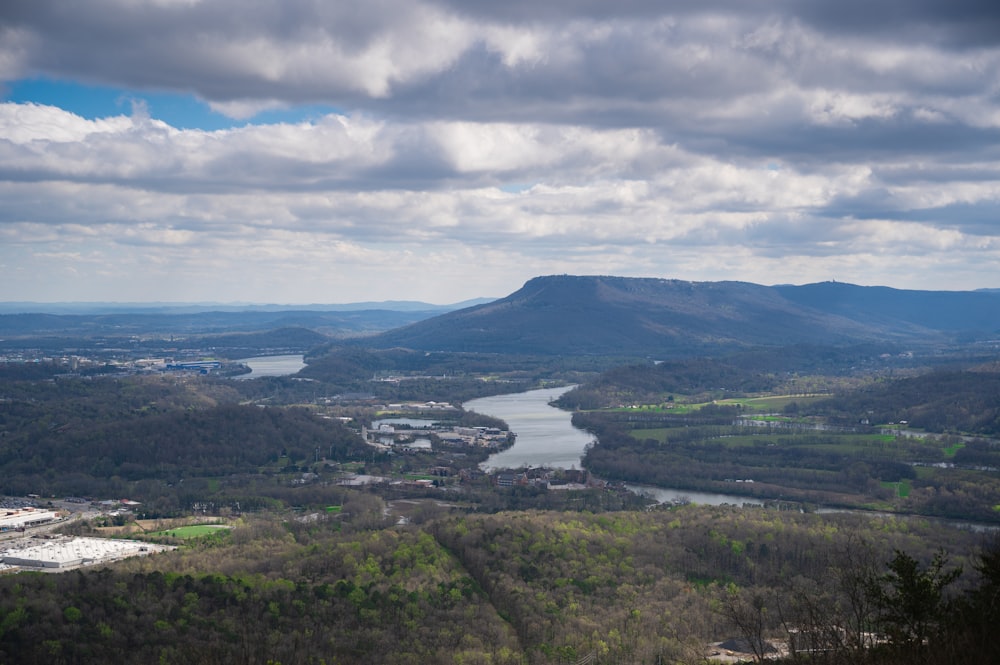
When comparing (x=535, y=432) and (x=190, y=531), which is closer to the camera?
(x=190, y=531)

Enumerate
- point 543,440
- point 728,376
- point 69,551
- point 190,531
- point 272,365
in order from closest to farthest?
1. point 69,551
2. point 190,531
3. point 543,440
4. point 728,376
5. point 272,365

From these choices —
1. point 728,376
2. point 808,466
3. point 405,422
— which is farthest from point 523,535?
point 728,376

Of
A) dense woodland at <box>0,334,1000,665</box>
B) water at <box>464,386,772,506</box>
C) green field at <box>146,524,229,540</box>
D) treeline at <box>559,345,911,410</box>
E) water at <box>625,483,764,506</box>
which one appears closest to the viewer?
dense woodland at <box>0,334,1000,665</box>

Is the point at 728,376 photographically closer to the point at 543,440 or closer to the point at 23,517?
the point at 543,440

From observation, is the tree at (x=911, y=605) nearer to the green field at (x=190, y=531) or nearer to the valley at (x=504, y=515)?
the valley at (x=504, y=515)

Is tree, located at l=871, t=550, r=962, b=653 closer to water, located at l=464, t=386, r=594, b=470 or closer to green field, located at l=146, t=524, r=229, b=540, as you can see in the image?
green field, located at l=146, t=524, r=229, b=540

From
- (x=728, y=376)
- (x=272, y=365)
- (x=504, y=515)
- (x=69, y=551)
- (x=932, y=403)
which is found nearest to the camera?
(x=69, y=551)

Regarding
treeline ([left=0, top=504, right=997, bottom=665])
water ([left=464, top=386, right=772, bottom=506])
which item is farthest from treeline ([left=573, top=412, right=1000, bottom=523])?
treeline ([left=0, top=504, right=997, bottom=665])
